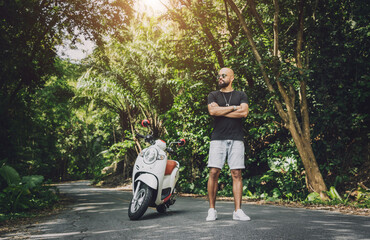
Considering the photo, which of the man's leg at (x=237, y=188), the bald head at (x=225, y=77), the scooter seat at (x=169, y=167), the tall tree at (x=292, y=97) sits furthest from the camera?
the tall tree at (x=292, y=97)

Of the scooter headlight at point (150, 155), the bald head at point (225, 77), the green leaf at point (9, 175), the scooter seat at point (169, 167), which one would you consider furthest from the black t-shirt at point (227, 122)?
the green leaf at point (9, 175)

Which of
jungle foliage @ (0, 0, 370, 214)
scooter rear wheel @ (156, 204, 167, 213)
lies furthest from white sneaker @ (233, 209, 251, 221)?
jungle foliage @ (0, 0, 370, 214)

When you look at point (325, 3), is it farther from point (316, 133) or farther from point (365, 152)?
point (365, 152)

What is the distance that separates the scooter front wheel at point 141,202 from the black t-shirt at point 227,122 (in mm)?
1438

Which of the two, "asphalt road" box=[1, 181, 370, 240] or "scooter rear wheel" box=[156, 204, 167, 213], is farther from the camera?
"scooter rear wheel" box=[156, 204, 167, 213]

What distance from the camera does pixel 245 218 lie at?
453 cm

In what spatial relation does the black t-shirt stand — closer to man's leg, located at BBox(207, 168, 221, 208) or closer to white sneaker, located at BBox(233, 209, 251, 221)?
man's leg, located at BBox(207, 168, 221, 208)

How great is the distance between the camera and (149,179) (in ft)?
17.1

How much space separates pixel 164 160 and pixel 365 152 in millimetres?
6281

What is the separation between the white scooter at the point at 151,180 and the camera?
5.11 metres

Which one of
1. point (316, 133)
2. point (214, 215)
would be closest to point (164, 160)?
point (214, 215)

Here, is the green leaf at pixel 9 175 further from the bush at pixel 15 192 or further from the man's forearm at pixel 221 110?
the man's forearm at pixel 221 110

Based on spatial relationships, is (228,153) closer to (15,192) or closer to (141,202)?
(141,202)

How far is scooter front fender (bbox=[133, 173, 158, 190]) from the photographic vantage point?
5160 millimetres
